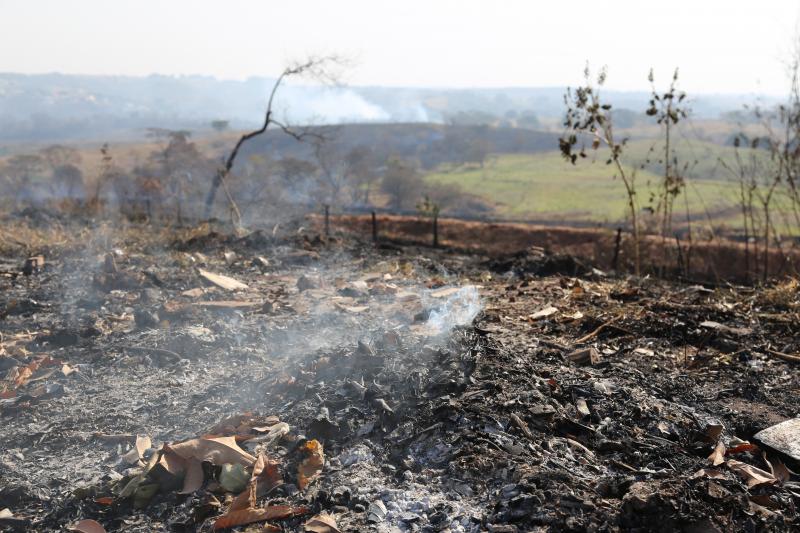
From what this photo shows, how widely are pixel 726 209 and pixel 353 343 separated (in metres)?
28.6

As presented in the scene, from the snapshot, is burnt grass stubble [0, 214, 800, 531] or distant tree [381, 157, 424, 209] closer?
burnt grass stubble [0, 214, 800, 531]

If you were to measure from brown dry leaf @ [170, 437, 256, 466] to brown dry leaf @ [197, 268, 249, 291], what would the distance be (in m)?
3.49

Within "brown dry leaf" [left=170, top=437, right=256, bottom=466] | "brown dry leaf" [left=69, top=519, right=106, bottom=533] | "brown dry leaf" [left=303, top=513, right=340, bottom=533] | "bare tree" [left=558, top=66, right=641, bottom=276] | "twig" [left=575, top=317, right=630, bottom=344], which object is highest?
"bare tree" [left=558, top=66, right=641, bottom=276]

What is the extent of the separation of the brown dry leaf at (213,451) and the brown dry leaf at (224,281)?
349 cm

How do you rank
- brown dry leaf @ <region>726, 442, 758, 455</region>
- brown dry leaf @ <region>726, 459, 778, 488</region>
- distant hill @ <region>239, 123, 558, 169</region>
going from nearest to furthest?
brown dry leaf @ <region>726, 459, 778, 488</region> < brown dry leaf @ <region>726, 442, 758, 455</region> < distant hill @ <region>239, 123, 558, 169</region>

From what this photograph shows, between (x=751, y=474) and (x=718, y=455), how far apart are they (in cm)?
21

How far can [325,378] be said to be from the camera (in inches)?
168

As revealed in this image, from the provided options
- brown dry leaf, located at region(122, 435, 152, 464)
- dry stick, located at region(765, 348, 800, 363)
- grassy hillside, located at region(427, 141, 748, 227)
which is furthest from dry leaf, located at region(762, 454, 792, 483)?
grassy hillside, located at region(427, 141, 748, 227)

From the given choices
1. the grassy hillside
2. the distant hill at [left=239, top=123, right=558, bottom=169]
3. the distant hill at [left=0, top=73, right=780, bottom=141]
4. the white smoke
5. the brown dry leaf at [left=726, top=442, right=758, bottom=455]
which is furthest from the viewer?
the distant hill at [left=0, top=73, right=780, bottom=141]

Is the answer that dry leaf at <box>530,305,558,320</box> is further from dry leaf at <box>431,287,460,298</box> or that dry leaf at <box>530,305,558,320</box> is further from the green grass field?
the green grass field

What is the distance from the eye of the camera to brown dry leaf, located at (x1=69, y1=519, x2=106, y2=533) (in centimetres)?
296

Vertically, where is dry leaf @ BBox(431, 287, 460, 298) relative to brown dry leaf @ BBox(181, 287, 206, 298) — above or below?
above

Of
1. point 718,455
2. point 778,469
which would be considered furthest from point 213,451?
point 778,469

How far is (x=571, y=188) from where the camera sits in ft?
123
